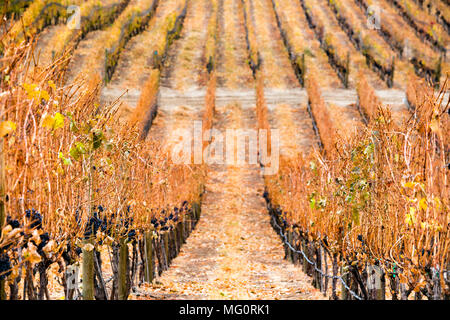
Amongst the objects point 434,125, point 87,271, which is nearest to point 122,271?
point 87,271

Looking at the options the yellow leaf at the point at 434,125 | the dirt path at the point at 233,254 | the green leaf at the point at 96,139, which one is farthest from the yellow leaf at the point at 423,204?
the dirt path at the point at 233,254

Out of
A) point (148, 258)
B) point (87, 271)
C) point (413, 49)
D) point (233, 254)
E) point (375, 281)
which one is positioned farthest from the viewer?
point (413, 49)

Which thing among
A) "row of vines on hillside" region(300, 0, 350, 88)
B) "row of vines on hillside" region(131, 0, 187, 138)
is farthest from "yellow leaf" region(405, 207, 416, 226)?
"row of vines on hillside" region(300, 0, 350, 88)

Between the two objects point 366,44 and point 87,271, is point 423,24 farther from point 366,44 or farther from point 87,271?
point 87,271

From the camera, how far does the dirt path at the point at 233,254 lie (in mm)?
14195

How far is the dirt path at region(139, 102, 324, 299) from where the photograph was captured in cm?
1420

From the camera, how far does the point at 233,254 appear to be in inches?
788

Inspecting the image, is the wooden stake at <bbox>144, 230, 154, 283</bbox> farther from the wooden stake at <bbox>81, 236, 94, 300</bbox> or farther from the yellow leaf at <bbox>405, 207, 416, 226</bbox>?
the yellow leaf at <bbox>405, 207, 416, 226</bbox>

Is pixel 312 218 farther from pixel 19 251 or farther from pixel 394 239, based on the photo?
pixel 19 251

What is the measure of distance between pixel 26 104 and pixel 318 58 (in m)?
47.2

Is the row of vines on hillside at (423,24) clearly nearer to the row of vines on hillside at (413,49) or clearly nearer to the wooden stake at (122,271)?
the row of vines on hillside at (413,49)

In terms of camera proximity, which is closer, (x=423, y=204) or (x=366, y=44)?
(x=423, y=204)

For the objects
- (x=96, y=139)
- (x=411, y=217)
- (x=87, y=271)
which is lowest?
(x=87, y=271)
